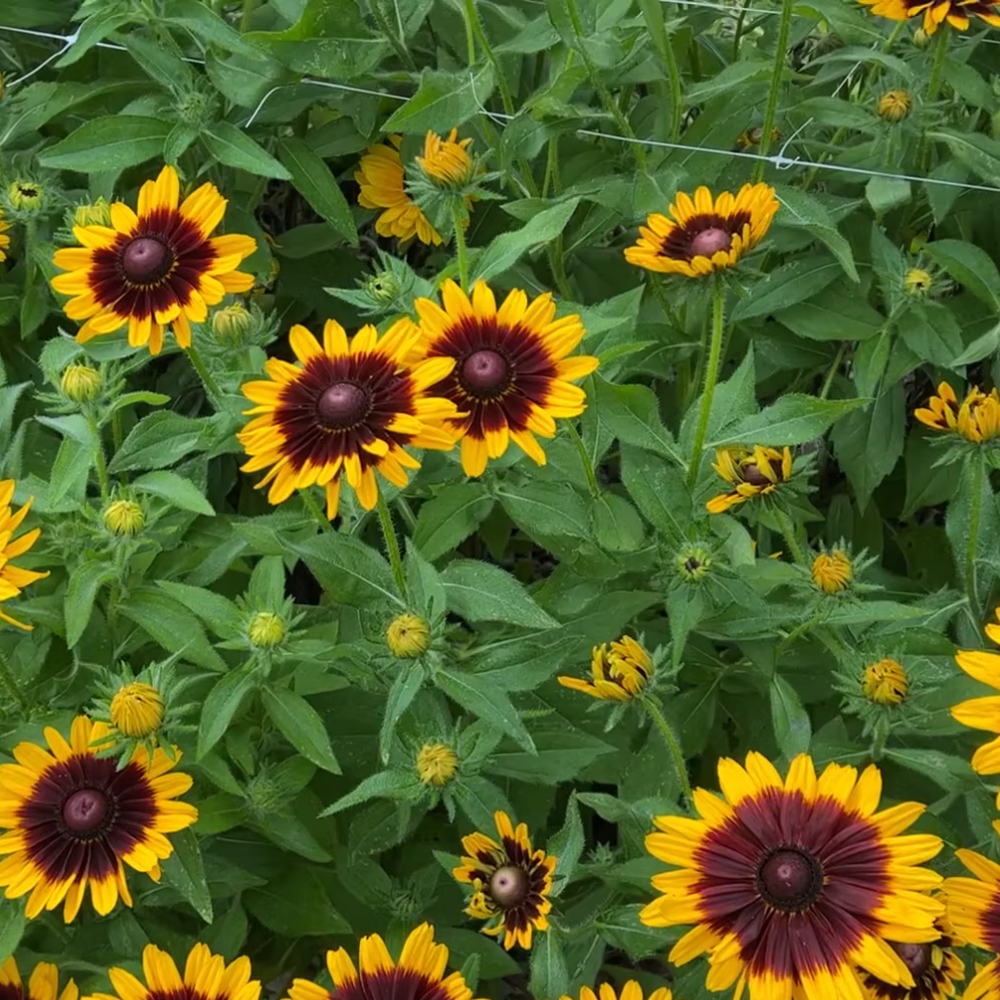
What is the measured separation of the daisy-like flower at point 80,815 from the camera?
0.94 metres

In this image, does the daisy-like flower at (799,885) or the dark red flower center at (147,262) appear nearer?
the daisy-like flower at (799,885)

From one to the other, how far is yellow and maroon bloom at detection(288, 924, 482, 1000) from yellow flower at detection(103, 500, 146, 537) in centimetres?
40

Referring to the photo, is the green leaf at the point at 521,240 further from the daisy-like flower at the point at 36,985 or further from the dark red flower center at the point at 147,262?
the daisy-like flower at the point at 36,985

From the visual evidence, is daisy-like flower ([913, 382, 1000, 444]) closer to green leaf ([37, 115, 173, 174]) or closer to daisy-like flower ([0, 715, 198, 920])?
daisy-like flower ([0, 715, 198, 920])

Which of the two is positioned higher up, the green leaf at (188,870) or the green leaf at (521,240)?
the green leaf at (521,240)

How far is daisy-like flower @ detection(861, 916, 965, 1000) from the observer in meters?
0.86

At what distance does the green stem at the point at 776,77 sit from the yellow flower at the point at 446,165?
0.36 meters

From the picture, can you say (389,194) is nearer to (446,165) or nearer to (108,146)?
(108,146)

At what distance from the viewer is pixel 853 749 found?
3.44 feet

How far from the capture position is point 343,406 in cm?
85

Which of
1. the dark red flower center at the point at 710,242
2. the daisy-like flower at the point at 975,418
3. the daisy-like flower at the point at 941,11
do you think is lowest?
the daisy-like flower at the point at 975,418

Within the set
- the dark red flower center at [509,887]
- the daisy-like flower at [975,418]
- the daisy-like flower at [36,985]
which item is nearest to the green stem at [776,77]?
the daisy-like flower at [975,418]

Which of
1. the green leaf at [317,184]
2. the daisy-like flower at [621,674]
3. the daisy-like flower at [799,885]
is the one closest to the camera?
the daisy-like flower at [799,885]

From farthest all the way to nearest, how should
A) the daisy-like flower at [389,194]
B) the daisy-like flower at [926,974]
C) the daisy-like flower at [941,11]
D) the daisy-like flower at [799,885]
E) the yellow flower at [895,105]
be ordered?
the daisy-like flower at [389,194] < the yellow flower at [895,105] < the daisy-like flower at [941,11] < the daisy-like flower at [926,974] < the daisy-like flower at [799,885]
